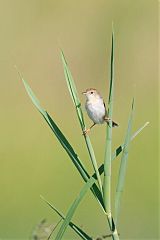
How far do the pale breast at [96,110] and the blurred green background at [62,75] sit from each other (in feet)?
14.7

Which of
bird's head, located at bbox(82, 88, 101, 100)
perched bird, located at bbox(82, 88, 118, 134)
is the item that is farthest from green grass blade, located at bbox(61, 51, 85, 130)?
bird's head, located at bbox(82, 88, 101, 100)

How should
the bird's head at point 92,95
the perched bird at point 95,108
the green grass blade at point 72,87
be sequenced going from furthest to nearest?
1. the bird's head at point 92,95
2. the perched bird at point 95,108
3. the green grass blade at point 72,87

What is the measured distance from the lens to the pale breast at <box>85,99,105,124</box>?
144 inches

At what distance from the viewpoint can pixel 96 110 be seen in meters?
3.78

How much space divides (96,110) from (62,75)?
19.7 feet

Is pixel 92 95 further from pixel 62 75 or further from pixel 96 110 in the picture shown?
pixel 62 75

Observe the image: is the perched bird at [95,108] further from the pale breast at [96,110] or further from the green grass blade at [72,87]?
the green grass blade at [72,87]

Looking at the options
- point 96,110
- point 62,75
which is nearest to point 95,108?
point 96,110

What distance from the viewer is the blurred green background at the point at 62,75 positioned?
29.4 ft

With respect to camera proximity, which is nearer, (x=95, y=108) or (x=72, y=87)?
(x=72, y=87)

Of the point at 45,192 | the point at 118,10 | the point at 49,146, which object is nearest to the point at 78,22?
the point at 118,10

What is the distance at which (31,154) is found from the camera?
9.52 meters

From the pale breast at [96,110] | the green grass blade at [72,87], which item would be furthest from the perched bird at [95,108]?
the green grass blade at [72,87]

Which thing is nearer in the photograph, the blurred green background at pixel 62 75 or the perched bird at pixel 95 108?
the perched bird at pixel 95 108
